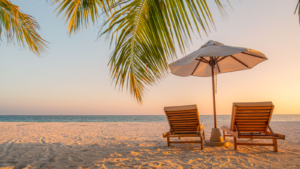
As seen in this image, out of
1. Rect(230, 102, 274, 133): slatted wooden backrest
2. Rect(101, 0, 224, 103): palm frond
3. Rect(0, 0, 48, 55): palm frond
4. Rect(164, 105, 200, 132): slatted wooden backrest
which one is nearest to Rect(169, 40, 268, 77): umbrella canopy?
Rect(164, 105, 200, 132): slatted wooden backrest

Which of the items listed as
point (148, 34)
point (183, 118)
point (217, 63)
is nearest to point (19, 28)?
point (148, 34)

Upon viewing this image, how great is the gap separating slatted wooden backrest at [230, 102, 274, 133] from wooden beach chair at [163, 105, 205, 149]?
2.20ft

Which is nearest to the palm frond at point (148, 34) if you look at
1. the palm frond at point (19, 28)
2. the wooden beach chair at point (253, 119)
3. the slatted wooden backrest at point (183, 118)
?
the palm frond at point (19, 28)

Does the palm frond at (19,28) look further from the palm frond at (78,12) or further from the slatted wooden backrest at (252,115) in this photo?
the slatted wooden backrest at (252,115)

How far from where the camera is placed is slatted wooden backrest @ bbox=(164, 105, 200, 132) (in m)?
3.49

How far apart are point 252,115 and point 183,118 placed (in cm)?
125

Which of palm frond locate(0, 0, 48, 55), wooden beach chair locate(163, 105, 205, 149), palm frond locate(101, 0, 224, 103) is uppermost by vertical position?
palm frond locate(0, 0, 48, 55)

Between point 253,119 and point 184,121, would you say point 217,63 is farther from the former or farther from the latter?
point 184,121

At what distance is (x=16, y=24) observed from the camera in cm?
232

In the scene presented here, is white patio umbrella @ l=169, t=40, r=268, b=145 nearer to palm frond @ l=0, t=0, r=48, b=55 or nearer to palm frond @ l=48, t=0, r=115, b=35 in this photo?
palm frond @ l=48, t=0, r=115, b=35

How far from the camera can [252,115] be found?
10.5 ft

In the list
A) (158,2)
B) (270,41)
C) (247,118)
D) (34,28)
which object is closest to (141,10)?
(158,2)

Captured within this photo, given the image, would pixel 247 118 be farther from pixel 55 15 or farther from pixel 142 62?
pixel 55 15

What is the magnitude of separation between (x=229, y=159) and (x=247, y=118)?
988 millimetres
